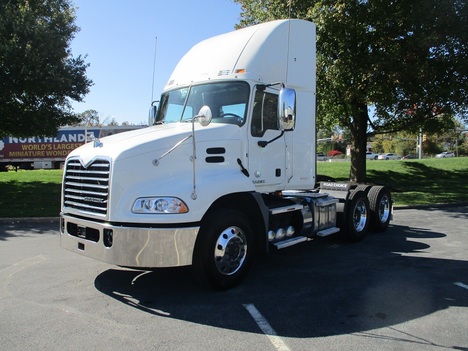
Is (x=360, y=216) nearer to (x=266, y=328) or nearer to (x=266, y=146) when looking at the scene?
(x=266, y=146)

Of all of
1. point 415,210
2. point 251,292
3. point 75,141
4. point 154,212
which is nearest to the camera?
point 154,212

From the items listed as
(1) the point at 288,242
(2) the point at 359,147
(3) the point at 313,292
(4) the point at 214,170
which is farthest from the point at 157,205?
(2) the point at 359,147

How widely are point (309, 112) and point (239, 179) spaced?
2368 millimetres

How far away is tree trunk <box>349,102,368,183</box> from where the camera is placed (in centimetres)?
1841

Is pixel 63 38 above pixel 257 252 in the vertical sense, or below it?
above

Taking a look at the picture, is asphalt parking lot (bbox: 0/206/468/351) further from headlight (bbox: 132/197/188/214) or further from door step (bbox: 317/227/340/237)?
headlight (bbox: 132/197/188/214)

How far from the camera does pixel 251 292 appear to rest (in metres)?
5.07

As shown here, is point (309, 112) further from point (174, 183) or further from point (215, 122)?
point (174, 183)

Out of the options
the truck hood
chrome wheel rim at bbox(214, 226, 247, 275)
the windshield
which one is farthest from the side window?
chrome wheel rim at bbox(214, 226, 247, 275)

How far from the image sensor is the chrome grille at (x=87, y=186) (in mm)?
4680

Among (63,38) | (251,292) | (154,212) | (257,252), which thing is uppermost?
(63,38)

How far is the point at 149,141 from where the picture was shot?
4.87 m

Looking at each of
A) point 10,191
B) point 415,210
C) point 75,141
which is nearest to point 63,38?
point 10,191

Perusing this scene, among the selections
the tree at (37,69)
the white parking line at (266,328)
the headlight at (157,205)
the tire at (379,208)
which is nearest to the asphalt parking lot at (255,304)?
the white parking line at (266,328)
